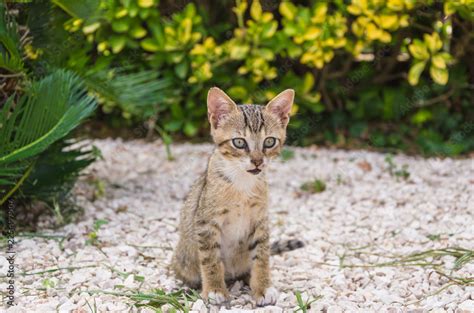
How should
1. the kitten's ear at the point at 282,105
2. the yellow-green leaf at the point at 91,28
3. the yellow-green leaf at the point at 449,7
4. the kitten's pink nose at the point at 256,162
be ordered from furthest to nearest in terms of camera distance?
the yellow-green leaf at the point at 91,28
the yellow-green leaf at the point at 449,7
the kitten's ear at the point at 282,105
the kitten's pink nose at the point at 256,162

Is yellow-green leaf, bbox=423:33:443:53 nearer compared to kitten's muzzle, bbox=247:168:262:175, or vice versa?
kitten's muzzle, bbox=247:168:262:175

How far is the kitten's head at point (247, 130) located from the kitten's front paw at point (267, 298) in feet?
1.96

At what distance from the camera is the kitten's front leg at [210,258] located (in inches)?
127

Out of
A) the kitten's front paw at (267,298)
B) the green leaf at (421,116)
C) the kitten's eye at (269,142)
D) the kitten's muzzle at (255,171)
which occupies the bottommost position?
the kitten's front paw at (267,298)

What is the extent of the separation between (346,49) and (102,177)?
8.51 feet

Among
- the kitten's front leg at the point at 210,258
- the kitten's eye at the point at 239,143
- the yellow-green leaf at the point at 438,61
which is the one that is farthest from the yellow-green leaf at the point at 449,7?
the kitten's front leg at the point at 210,258

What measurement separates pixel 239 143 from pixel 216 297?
754 mm

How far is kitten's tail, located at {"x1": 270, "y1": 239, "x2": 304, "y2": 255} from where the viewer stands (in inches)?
154

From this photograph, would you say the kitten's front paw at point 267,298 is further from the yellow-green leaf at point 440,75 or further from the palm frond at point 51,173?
the yellow-green leaf at point 440,75

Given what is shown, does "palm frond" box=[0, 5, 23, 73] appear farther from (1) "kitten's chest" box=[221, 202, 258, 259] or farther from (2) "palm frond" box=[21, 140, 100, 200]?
(1) "kitten's chest" box=[221, 202, 258, 259]

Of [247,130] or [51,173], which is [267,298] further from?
[51,173]

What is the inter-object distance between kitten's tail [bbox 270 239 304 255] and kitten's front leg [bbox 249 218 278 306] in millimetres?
605

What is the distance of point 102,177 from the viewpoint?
555 cm

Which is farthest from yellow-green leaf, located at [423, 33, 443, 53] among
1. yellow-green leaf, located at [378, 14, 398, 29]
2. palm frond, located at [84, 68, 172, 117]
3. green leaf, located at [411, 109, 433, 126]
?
palm frond, located at [84, 68, 172, 117]
